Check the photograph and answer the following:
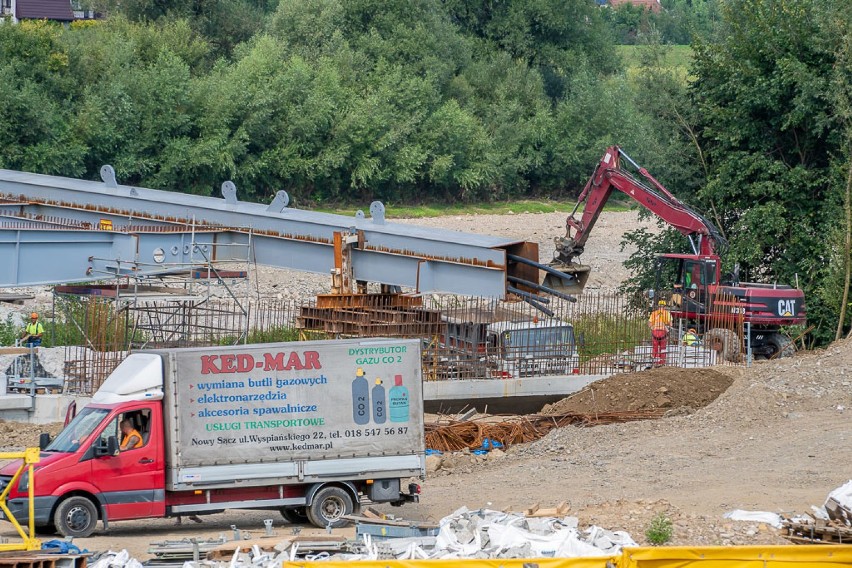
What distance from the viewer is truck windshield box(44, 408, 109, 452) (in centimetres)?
1438

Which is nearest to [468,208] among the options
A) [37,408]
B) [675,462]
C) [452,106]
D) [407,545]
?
[452,106]

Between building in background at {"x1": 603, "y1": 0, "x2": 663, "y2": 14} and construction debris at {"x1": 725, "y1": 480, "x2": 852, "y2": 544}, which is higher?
building in background at {"x1": 603, "y1": 0, "x2": 663, "y2": 14}

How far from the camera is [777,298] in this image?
1123 inches

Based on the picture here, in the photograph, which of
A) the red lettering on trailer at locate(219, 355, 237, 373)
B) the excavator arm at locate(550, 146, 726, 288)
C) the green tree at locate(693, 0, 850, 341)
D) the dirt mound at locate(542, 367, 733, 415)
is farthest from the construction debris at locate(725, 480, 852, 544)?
the green tree at locate(693, 0, 850, 341)

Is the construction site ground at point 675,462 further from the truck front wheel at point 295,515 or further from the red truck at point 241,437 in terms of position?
the red truck at point 241,437

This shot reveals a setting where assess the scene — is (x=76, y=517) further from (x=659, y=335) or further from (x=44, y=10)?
(x=44, y=10)

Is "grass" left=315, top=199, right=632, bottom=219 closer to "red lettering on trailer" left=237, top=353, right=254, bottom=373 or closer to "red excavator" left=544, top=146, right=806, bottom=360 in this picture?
"red excavator" left=544, top=146, right=806, bottom=360

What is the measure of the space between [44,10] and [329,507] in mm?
64450

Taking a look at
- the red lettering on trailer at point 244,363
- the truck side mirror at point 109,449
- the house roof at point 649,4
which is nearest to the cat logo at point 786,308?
the red lettering on trailer at point 244,363

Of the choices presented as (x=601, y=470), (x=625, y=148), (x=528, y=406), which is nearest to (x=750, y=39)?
(x=625, y=148)

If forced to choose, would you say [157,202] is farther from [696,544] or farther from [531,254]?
[696,544]

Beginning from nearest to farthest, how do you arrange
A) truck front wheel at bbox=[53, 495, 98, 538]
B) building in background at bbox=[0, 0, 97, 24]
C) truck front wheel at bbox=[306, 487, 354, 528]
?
1. truck front wheel at bbox=[53, 495, 98, 538]
2. truck front wheel at bbox=[306, 487, 354, 528]
3. building in background at bbox=[0, 0, 97, 24]

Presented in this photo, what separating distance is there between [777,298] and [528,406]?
739cm

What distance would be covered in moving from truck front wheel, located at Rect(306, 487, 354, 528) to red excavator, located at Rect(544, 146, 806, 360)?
13.7 metres
